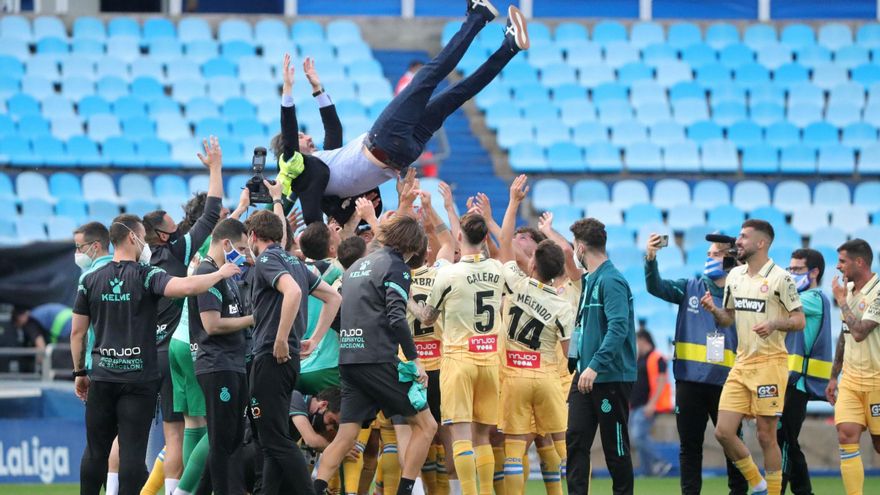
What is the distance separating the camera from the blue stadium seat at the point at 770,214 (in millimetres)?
19250

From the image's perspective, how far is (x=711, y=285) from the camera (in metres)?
10.9

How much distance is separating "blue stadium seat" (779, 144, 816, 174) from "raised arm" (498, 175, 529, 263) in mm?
11134

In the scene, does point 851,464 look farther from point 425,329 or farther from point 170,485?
point 170,485

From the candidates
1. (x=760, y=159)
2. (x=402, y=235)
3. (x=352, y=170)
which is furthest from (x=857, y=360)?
(x=760, y=159)

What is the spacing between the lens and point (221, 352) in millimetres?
8977

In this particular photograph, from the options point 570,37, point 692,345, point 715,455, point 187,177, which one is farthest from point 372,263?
point 570,37

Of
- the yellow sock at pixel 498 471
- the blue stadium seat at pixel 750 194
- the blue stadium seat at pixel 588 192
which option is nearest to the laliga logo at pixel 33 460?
the yellow sock at pixel 498 471

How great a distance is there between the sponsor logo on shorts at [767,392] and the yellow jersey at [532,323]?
1653 millimetres

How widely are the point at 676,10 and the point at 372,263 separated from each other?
18.1 metres

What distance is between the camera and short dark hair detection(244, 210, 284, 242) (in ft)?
30.0

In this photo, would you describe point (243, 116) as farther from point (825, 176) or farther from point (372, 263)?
point (372, 263)

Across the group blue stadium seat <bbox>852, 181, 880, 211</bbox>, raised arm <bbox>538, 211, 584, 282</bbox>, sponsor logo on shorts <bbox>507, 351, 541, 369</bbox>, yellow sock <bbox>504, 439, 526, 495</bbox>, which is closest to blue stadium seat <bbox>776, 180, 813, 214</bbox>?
blue stadium seat <bbox>852, 181, 880, 211</bbox>

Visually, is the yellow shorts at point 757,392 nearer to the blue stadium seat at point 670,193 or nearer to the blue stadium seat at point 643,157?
the blue stadium seat at point 670,193

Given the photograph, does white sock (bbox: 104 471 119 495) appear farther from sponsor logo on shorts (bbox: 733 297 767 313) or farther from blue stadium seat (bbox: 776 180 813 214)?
blue stadium seat (bbox: 776 180 813 214)
